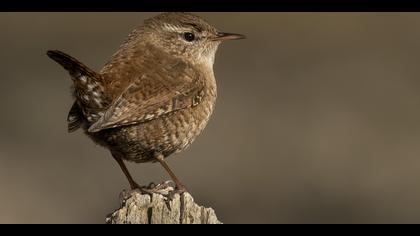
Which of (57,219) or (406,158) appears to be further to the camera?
(406,158)

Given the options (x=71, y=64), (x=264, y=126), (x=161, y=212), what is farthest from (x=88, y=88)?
(x=264, y=126)

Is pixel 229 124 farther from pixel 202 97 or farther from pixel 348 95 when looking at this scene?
pixel 202 97

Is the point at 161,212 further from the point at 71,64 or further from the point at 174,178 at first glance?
the point at 71,64

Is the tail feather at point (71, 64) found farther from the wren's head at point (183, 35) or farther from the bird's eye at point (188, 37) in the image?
the bird's eye at point (188, 37)

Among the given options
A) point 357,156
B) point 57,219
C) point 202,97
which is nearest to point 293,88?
point 357,156

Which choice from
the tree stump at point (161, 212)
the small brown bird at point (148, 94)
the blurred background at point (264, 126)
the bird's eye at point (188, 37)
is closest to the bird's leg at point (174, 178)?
the small brown bird at point (148, 94)
